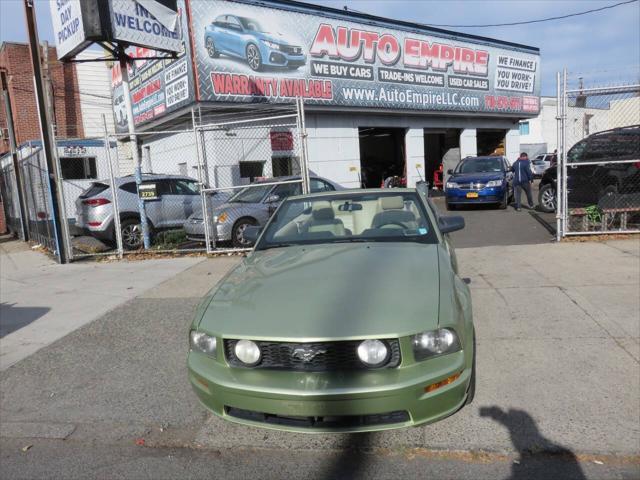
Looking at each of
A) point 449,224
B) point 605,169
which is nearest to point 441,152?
point 605,169

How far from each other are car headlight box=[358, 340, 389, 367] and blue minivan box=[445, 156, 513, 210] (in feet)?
40.2

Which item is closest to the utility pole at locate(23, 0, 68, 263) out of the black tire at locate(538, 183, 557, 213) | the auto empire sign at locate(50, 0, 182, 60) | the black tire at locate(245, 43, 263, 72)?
the auto empire sign at locate(50, 0, 182, 60)

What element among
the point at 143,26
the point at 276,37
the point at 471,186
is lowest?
the point at 471,186

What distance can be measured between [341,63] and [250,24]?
347 cm

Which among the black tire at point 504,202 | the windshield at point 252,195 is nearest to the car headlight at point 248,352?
the windshield at point 252,195

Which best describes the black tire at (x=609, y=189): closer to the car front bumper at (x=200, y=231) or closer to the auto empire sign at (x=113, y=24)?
the car front bumper at (x=200, y=231)

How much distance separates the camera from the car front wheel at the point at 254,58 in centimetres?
1451

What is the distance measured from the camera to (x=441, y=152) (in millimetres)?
26094

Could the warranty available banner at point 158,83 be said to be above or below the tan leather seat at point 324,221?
Result: above

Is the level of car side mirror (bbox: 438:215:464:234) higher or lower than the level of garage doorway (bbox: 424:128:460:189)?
lower

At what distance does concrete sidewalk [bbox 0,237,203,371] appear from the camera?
5.80 meters

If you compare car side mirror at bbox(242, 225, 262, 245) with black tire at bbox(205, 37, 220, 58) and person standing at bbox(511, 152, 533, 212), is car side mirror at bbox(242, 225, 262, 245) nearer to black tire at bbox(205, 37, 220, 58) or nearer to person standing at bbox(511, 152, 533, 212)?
black tire at bbox(205, 37, 220, 58)

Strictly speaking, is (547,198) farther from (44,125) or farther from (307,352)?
(307,352)

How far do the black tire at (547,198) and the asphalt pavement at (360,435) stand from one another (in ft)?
25.1
